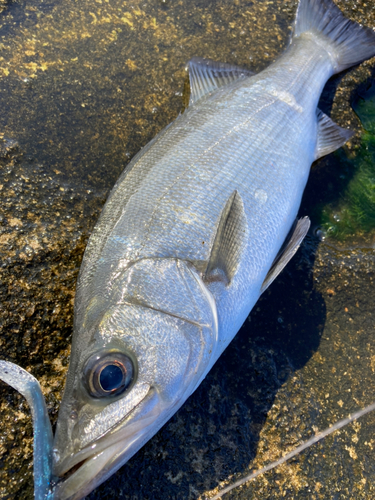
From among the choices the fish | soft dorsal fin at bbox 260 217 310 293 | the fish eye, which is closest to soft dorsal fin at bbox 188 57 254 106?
the fish

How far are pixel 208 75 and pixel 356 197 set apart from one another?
161 centimetres

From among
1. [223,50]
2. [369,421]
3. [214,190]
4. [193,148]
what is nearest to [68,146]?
[193,148]

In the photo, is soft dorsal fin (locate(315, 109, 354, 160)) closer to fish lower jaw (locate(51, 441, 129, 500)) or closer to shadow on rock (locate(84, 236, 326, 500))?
shadow on rock (locate(84, 236, 326, 500))

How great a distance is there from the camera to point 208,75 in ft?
9.46

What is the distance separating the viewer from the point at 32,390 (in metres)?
1.51

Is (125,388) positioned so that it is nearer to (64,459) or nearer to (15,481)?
(64,459)

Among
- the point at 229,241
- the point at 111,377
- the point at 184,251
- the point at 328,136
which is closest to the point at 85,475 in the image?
the point at 111,377

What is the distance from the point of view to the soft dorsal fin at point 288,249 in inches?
86.7

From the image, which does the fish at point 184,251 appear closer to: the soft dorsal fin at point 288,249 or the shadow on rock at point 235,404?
the soft dorsal fin at point 288,249

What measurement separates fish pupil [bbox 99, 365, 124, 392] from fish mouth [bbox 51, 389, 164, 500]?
0.42 feet

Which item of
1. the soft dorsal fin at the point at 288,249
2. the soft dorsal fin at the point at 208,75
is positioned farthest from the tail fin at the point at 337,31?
the soft dorsal fin at the point at 288,249

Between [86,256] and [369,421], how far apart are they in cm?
216

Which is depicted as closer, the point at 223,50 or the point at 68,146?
the point at 68,146

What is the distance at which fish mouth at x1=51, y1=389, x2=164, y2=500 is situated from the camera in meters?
1.35
